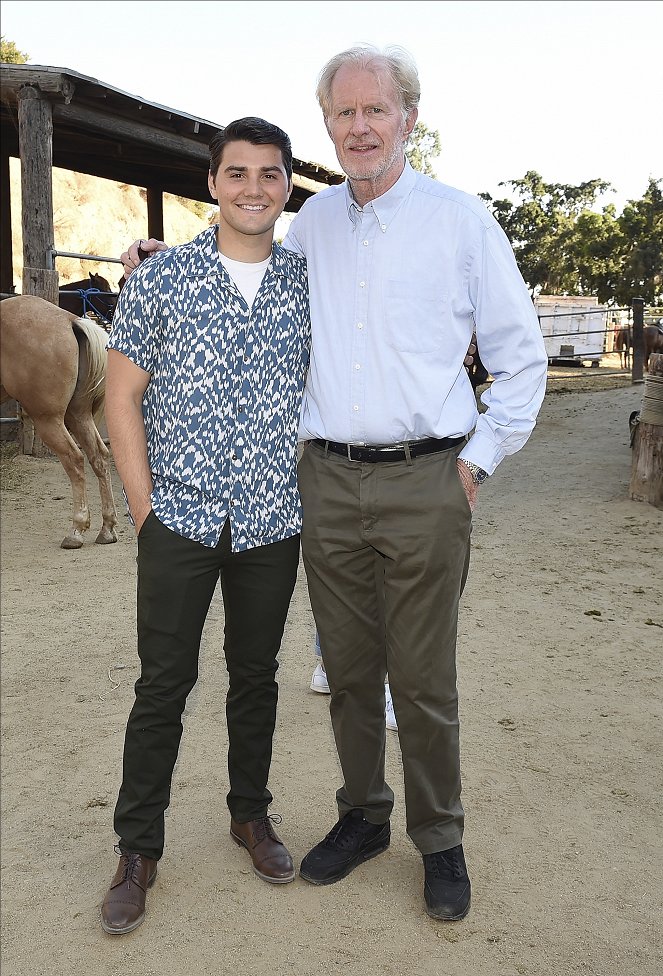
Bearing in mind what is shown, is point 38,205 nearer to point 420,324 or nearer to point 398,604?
point 420,324

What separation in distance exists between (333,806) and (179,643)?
0.91m

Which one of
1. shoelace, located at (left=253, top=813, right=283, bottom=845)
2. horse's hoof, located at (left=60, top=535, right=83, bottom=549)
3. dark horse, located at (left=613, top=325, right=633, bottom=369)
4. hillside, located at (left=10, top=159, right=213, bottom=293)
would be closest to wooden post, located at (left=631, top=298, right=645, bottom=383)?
dark horse, located at (left=613, top=325, right=633, bottom=369)

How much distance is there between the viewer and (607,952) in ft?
6.66

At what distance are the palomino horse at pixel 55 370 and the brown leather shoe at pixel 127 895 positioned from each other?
3.89 meters

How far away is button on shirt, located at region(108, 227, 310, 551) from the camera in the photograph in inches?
80.9

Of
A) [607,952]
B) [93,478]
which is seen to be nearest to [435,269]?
[607,952]

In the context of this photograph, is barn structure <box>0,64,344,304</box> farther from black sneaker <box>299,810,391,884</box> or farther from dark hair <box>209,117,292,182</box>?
black sneaker <box>299,810,391,884</box>

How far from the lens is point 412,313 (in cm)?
208

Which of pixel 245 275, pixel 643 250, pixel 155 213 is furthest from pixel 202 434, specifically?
pixel 643 250

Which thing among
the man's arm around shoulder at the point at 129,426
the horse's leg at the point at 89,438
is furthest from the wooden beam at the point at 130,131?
the man's arm around shoulder at the point at 129,426

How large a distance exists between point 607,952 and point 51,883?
4.69 feet

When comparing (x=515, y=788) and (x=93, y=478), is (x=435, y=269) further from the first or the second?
(x=93, y=478)

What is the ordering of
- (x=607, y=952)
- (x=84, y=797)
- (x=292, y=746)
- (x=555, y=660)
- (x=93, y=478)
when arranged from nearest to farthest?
(x=607, y=952) → (x=84, y=797) → (x=292, y=746) → (x=555, y=660) → (x=93, y=478)

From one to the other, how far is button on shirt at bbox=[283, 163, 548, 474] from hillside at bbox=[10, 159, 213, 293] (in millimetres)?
24851
